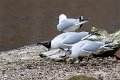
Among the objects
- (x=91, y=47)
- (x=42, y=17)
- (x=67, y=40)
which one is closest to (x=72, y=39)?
(x=67, y=40)

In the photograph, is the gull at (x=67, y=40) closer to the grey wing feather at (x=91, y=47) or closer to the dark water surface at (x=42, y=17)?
the grey wing feather at (x=91, y=47)

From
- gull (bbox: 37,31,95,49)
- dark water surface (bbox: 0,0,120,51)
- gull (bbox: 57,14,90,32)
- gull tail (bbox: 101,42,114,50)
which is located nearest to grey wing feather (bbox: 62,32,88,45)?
gull (bbox: 37,31,95,49)

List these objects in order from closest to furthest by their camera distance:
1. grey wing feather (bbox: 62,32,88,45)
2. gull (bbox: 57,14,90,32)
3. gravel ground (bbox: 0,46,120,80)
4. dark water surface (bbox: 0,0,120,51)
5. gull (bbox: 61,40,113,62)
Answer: gravel ground (bbox: 0,46,120,80) < gull (bbox: 61,40,113,62) < grey wing feather (bbox: 62,32,88,45) < gull (bbox: 57,14,90,32) < dark water surface (bbox: 0,0,120,51)

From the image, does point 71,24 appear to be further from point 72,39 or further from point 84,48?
point 84,48

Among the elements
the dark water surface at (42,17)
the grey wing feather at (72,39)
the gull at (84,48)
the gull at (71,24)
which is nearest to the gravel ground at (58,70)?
the gull at (84,48)

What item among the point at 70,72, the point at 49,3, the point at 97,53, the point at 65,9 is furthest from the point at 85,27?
the point at 70,72

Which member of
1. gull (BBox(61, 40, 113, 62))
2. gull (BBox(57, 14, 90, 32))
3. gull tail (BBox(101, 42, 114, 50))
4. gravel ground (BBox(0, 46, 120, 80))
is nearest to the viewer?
gravel ground (BBox(0, 46, 120, 80))

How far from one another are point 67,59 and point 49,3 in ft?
32.8

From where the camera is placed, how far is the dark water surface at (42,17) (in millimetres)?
9490

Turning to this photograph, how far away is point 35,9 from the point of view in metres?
13.7

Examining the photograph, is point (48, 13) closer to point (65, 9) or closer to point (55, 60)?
point (65, 9)

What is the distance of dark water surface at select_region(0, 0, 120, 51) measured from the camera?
949 centimetres

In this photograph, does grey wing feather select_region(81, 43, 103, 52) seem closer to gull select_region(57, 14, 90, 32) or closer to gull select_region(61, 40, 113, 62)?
gull select_region(61, 40, 113, 62)

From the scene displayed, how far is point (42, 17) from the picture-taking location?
12.5 meters
